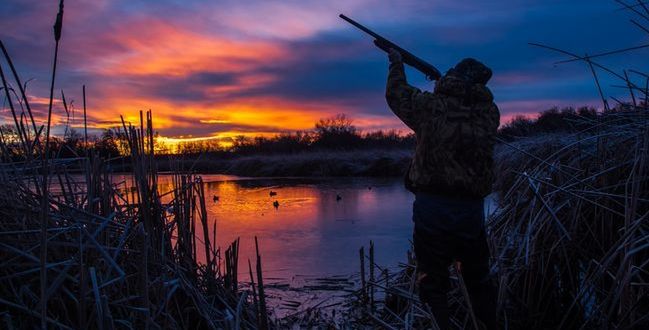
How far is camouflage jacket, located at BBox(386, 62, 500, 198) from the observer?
2908mm

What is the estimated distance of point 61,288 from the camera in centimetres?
253

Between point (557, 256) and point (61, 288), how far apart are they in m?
2.98

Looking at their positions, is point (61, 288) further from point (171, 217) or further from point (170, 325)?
point (171, 217)

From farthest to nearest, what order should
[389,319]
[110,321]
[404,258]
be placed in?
[404,258] → [389,319] → [110,321]

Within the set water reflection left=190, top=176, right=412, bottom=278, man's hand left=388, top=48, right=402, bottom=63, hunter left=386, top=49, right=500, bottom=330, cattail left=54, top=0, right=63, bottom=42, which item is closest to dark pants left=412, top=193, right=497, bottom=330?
hunter left=386, top=49, right=500, bottom=330

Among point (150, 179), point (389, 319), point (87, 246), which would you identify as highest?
point (150, 179)

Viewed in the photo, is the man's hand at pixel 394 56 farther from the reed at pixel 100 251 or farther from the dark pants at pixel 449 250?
the reed at pixel 100 251

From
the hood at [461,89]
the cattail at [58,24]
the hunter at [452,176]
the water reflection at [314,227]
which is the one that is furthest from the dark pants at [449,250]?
the water reflection at [314,227]

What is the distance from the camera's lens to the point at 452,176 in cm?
289

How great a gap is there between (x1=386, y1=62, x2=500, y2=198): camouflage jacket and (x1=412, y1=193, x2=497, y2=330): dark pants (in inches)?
3.4

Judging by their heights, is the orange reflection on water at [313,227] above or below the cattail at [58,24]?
below

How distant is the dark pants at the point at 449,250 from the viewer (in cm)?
293

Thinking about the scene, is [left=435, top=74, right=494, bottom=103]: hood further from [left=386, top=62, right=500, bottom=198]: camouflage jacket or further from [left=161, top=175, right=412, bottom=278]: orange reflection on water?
[left=161, top=175, right=412, bottom=278]: orange reflection on water

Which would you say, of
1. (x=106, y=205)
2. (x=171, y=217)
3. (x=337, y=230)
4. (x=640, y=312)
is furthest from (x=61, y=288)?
(x=337, y=230)
